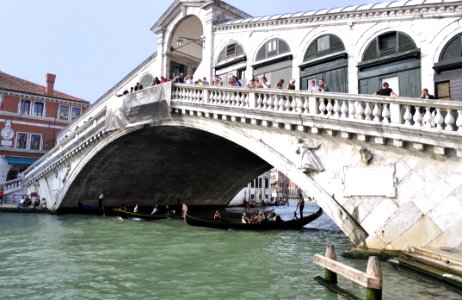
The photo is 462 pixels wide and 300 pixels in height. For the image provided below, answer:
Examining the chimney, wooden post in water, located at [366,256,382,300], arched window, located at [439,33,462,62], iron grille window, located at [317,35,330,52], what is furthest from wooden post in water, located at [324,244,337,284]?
the chimney

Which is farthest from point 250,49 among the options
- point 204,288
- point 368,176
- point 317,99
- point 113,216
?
point 113,216

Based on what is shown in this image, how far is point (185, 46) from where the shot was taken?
630 inches

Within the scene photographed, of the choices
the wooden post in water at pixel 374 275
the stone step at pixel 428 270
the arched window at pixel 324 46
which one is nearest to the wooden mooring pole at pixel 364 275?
the wooden post in water at pixel 374 275

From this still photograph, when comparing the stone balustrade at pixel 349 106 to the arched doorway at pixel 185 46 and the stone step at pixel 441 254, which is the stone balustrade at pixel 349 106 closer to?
the stone step at pixel 441 254

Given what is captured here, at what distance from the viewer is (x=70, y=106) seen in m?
26.2

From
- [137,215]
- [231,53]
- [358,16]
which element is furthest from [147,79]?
[358,16]

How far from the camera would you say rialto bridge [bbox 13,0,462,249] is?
681 centimetres

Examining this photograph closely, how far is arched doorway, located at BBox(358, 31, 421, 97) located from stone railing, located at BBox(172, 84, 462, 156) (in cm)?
148

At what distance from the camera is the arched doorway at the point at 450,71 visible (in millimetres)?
7945

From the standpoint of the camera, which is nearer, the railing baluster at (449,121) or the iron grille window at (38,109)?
the railing baluster at (449,121)

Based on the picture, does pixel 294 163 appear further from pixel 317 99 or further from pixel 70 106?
pixel 70 106

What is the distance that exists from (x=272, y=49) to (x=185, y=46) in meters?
5.57

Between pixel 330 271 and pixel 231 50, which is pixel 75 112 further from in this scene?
pixel 330 271

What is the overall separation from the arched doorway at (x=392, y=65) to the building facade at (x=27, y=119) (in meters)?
20.8
